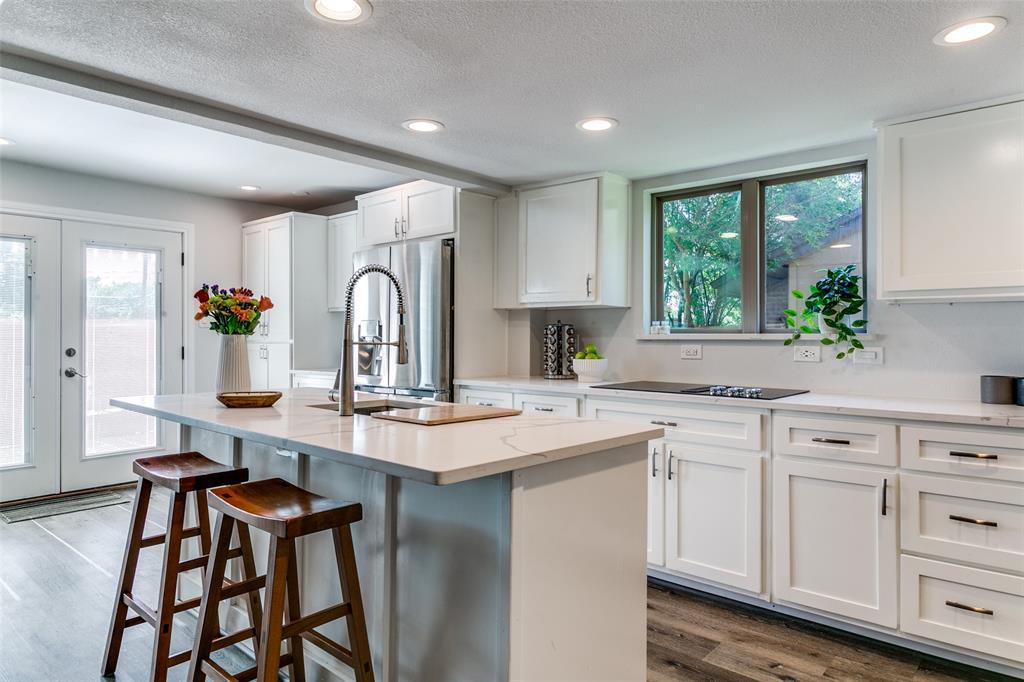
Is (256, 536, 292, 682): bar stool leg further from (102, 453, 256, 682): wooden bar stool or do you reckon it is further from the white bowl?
the white bowl

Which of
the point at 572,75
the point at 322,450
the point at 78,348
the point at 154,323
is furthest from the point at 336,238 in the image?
the point at 322,450

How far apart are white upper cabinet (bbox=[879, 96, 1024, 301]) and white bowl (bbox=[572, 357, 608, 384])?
4.91 feet

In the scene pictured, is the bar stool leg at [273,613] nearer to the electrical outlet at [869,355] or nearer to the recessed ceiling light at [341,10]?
the recessed ceiling light at [341,10]

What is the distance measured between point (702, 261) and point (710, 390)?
0.94 metres

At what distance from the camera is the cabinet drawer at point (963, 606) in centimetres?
216

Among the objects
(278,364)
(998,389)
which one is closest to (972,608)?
(998,389)

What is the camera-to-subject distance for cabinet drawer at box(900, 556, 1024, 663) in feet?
7.09

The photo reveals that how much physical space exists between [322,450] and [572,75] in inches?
62.0

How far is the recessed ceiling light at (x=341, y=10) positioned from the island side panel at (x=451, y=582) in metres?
→ 1.37

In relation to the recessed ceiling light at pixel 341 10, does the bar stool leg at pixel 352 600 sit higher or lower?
lower

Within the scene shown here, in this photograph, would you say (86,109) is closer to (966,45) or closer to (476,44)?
(476,44)

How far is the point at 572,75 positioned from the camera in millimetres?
2273

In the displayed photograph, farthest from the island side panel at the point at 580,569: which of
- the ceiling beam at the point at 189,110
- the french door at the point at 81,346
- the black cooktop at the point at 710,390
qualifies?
the french door at the point at 81,346

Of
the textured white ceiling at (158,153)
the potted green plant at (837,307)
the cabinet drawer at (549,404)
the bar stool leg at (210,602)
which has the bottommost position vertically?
the bar stool leg at (210,602)
